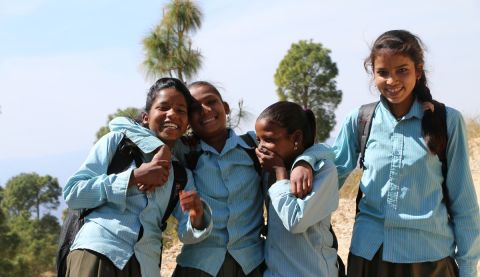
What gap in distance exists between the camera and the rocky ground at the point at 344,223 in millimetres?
6356

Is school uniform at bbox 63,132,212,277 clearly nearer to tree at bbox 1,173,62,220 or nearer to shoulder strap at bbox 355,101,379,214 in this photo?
shoulder strap at bbox 355,101,379,214

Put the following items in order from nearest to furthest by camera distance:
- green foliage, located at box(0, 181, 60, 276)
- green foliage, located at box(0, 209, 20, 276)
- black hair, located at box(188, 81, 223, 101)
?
black hair, located at box(188, 81, 223, 101), green foliage, located at box(0, 209, 20, 276), green foliage, located at box(0, 181, 60, 276)

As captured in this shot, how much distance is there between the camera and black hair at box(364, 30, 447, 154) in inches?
93.0

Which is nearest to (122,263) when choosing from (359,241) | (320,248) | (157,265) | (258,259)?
(157,265)

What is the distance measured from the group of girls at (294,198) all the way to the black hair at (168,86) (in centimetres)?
2

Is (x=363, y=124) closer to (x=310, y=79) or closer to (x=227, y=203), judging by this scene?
(x=227, y=203)

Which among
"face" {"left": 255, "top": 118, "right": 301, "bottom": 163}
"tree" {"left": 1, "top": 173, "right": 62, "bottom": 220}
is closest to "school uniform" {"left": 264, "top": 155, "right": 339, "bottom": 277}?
"face" {"left": 255, "top": 118, "right": 301, "bottom": 163}

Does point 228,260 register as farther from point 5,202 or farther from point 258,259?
point 5,202

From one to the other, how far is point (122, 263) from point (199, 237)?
310 mm

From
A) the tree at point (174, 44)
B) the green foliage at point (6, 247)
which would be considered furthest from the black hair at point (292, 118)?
the green foliage at point (6, 247)

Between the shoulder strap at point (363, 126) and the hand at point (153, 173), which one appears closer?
the hand at point (153, 173)

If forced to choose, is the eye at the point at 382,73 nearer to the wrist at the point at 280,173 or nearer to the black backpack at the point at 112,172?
the wrist at the point at 280,173

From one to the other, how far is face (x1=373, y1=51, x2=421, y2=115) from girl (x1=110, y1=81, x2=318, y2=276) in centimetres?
50

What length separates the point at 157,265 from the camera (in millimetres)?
2428
